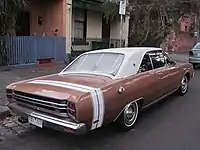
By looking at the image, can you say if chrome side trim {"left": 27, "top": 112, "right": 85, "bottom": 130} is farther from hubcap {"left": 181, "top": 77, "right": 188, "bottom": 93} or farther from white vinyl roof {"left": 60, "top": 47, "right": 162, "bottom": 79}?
hubcap {"left": 181, "top": 77, "right": 188, "bottom": 93}

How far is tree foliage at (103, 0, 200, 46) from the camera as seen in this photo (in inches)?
619

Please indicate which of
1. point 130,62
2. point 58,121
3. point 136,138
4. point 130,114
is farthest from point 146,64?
point 58,121

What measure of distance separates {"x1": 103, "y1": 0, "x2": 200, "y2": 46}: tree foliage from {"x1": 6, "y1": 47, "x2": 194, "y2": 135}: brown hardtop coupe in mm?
9539

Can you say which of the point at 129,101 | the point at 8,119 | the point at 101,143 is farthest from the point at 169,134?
the point at 8,119

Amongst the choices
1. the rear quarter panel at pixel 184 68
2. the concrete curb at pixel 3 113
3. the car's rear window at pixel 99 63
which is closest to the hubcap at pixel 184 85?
the rear quarter panel at pixel 184 68

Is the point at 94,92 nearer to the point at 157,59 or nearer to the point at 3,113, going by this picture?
the point at 3,113

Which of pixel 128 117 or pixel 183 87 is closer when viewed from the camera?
pixel 128 117

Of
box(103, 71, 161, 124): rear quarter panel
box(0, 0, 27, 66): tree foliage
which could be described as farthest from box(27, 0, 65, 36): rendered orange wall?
box(103, 71, 161, 124): rear quarter panel

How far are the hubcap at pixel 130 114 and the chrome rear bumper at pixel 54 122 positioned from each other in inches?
48.7

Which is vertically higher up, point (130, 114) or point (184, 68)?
point (184, 68)

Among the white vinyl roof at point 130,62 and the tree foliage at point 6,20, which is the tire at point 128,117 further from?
the tree foliage at point 6,20

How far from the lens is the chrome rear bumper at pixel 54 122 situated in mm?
4148

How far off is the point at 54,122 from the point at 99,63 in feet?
6.19

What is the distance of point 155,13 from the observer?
53.3 feet
